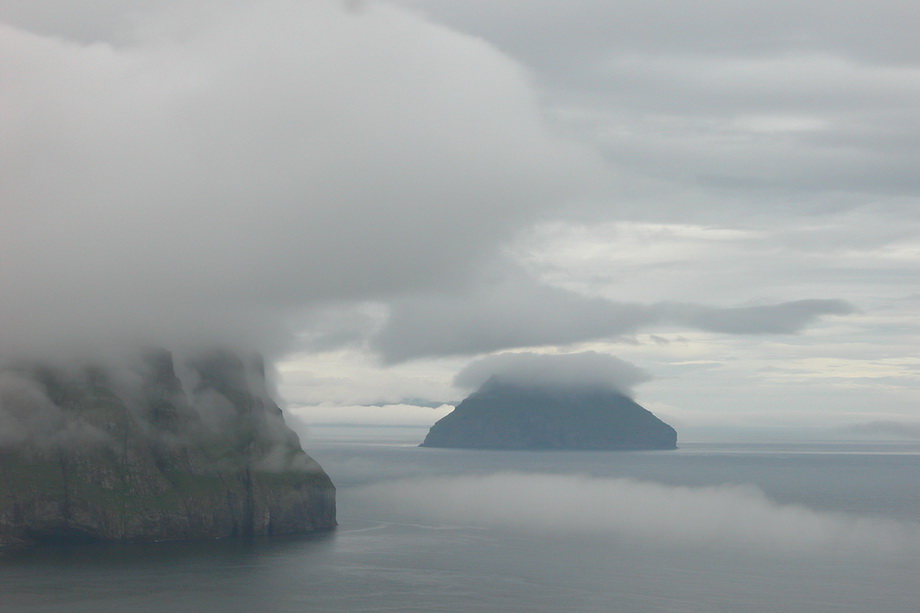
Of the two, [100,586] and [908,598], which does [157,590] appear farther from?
[908,598]

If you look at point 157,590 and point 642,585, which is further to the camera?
point 642,585

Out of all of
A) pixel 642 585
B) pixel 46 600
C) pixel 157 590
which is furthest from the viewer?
pixel 642 585

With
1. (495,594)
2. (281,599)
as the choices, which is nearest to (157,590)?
(281,599)

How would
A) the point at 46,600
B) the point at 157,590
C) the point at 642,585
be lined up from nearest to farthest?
1. the point at 46,600
2. the point at 157,590
3. the point at 642,585

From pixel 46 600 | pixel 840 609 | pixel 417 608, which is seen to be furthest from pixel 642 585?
pixel 46 600

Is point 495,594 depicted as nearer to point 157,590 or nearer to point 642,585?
point 642,585

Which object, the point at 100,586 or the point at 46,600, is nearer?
the point at 46,600

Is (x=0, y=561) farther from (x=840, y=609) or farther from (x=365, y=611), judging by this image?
(x=840, y=609)
